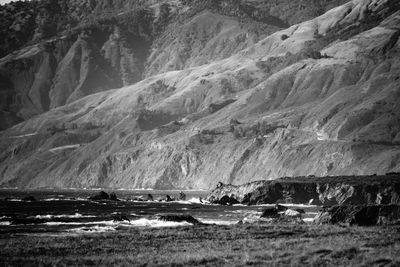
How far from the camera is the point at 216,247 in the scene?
5447cm

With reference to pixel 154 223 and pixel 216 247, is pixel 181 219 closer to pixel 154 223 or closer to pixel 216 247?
pixel 154 223

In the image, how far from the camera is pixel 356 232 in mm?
59312

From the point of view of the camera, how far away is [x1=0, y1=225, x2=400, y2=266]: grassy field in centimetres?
4552

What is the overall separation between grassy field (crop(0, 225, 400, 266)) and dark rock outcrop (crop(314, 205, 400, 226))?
13.6 feet

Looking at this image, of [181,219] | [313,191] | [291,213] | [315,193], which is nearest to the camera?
[181,219]

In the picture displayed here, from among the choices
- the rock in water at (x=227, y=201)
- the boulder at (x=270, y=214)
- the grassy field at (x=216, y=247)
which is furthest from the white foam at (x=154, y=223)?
the rock in water at (x=227, y=201)

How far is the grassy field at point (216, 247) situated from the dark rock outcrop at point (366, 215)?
414 centimetres

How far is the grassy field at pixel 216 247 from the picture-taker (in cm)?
4552

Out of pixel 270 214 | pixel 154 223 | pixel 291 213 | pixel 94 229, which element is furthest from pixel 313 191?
pixel 94 229

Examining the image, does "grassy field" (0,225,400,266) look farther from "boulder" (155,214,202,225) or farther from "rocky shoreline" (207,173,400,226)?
"rocky shoreline" (207,173,400,226)

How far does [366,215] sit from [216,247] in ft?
66.5

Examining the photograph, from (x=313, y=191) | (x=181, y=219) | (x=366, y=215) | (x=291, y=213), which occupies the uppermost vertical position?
(x=313, y=191)

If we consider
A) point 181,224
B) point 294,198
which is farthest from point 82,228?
point 294,198

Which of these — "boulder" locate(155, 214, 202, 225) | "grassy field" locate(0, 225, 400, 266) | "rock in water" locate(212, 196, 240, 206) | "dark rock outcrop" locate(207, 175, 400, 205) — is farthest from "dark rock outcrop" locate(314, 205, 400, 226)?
"rock in water" locate(212, 196, 240, 206)
